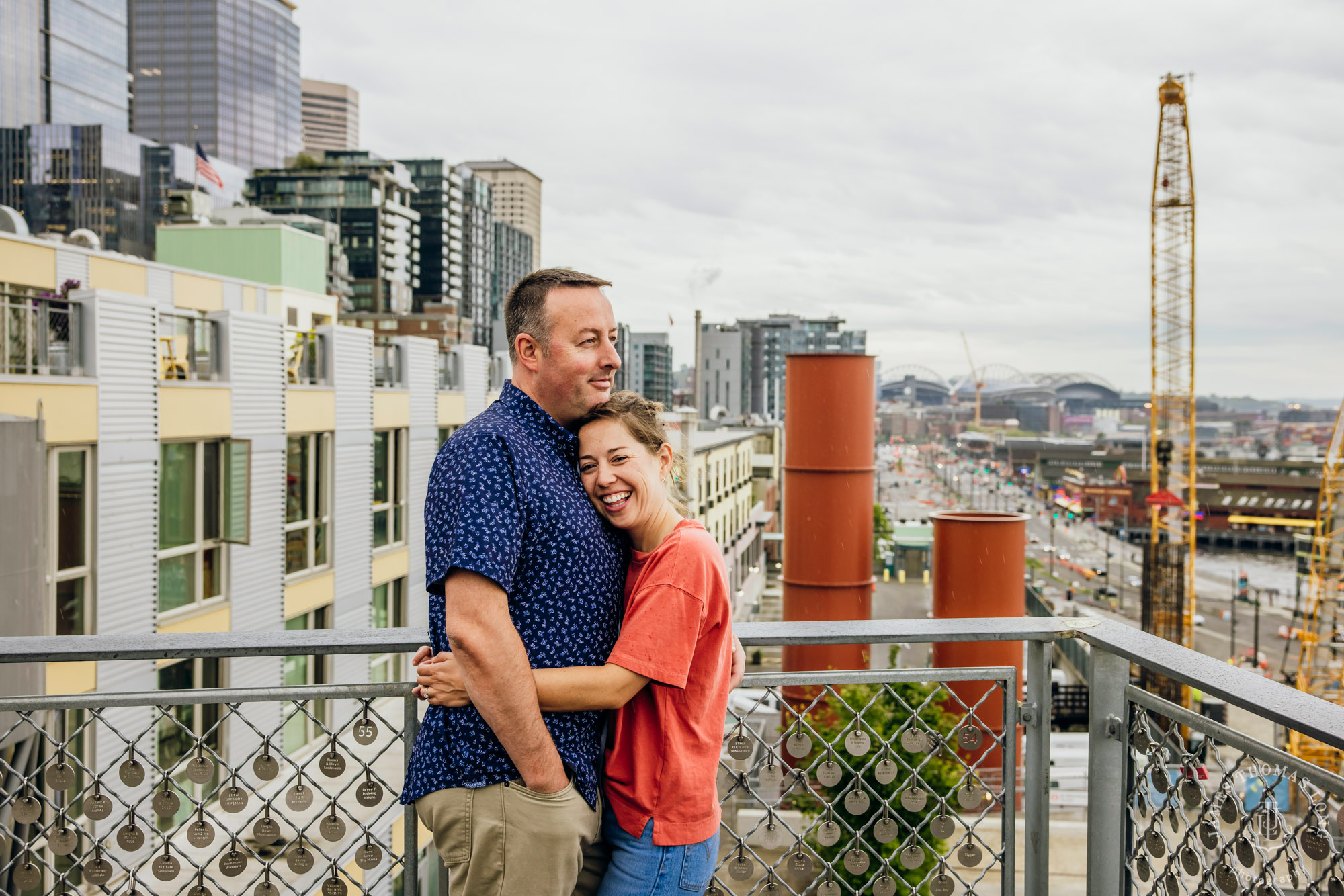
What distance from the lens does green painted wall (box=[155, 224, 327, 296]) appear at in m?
33.1

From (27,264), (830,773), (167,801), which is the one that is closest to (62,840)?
(167,801)

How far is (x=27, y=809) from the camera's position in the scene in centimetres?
291

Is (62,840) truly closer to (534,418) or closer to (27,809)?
(27,809)

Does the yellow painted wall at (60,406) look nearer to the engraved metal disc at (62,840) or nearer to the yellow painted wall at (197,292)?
the engraved metal disc at (62,840)

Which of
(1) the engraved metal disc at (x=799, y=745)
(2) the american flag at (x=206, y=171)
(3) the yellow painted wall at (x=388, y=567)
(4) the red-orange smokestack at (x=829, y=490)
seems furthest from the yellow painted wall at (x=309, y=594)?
(2) the american flag at (x=206, y=171)

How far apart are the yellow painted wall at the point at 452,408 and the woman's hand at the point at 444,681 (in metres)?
21.8

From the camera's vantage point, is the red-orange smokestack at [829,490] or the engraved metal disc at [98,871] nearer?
the engraved metal disc at [98,871]

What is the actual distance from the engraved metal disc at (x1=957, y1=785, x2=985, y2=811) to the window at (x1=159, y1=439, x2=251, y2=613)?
13.7 metres

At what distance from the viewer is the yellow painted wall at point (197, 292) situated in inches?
935

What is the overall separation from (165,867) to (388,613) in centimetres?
1931

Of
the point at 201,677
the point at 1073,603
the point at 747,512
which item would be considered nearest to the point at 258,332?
the point at 201,677

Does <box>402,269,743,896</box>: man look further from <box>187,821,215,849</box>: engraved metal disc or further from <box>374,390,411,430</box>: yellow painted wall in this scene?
<box>374,390,411,430</box>: yellow painted wall

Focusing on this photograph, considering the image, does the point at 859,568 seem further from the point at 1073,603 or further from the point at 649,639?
the point at 1073,603

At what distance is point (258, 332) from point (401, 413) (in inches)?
210
